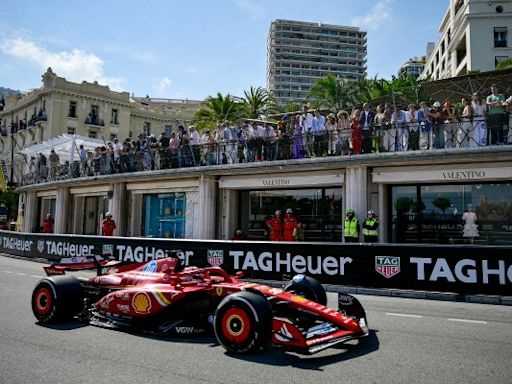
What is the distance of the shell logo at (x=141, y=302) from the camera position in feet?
21.5

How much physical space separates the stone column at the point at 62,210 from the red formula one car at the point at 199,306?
23525 millimetres

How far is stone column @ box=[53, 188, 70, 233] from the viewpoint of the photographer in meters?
30.0

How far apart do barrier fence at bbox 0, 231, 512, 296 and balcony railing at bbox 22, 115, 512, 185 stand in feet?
17.0

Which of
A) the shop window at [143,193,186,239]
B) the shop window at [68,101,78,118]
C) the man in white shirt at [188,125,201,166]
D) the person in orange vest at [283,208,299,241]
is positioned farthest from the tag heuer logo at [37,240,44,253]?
the shop window at [68,101,78,118]

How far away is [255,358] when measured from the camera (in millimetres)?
5492

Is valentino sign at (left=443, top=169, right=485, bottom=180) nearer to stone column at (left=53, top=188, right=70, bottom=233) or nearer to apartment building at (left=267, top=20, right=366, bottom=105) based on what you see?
stone column at (left=53, top=188, right=70, bottom=233)

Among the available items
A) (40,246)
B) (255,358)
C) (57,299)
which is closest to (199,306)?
(255,358)

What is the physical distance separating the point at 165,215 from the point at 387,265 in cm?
1607

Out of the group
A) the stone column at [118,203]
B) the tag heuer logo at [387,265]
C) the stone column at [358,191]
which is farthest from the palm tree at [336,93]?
the tag heuer logo at [387,265]

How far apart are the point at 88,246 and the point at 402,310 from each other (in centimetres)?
1287

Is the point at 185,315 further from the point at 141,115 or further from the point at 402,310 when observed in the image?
the point at 141,115

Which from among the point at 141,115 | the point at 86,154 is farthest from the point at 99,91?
the point at 86,154

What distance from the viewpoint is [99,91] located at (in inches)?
2185

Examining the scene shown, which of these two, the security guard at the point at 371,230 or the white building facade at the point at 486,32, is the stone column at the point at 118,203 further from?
the white building facade at the point at 486,32
